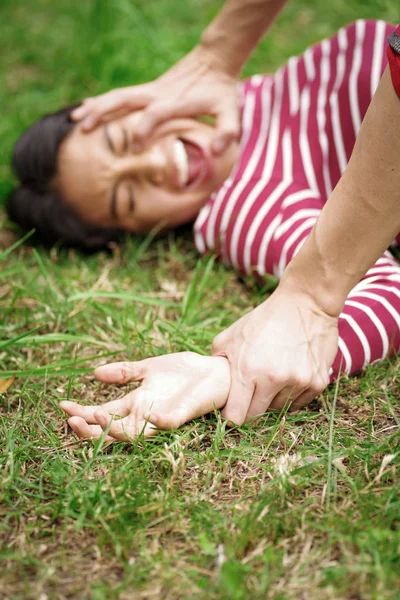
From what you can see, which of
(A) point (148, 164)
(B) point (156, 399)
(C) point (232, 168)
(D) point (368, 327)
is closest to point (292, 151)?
(C) point (232, 168)

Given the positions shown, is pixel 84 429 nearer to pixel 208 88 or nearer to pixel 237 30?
pixel 208 88

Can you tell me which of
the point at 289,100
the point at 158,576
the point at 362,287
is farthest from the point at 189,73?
the point at 158,576

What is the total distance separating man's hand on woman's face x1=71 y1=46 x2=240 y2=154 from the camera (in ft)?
6.07

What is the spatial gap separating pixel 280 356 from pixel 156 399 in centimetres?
24

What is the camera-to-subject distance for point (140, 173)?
1.88m

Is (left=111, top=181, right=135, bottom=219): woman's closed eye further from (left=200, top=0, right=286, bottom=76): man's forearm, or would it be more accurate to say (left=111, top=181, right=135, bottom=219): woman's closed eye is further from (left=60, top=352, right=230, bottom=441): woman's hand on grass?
(left=60, top=352, right=230, bottom=441): woman's hand on grass

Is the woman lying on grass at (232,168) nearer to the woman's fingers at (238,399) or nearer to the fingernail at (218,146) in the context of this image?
the fingernail at (218,146)

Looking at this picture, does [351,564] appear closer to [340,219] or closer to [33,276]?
[340,219]

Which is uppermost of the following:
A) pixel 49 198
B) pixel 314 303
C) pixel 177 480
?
pixel 314 303

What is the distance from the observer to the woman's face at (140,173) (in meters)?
1.87

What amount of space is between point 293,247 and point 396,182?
0.62 metres

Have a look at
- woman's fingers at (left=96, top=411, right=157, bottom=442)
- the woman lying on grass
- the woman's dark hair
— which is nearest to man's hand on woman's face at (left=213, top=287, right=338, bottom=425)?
woman's fingers at (left=96, top=411, right=157, bottom=442)

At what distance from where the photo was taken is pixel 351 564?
93 centimetres

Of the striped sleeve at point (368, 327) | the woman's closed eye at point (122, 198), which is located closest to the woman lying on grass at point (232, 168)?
the woman's closed eye at point (122, 198)
